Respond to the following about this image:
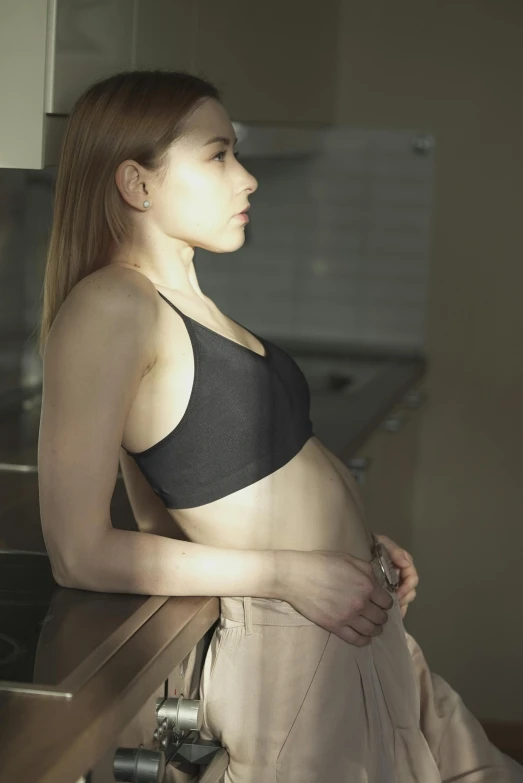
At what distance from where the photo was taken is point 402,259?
2699 millimetres

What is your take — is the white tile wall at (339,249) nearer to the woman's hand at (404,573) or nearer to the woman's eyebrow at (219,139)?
the woman's hand at (404,573)

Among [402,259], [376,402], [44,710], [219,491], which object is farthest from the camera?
[402,259]

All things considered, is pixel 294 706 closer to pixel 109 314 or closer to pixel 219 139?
pixel 109 314

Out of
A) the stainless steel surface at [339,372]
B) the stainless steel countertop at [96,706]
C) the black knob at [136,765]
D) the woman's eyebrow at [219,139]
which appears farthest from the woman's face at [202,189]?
the stainless steel surface at [339,372]

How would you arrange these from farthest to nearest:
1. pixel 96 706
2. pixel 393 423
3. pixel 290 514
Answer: pixel 393 423, pixel 290 514, pixel 96 706

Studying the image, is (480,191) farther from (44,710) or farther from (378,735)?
(44,710)

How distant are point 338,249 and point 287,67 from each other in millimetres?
454

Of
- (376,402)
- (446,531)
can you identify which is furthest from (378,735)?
(446,531)

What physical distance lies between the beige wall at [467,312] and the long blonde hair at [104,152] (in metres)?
1.48

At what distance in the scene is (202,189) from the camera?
1.22 meters

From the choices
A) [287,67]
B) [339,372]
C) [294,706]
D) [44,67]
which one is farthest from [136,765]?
[287,67]

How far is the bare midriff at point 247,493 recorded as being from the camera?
1.13 m

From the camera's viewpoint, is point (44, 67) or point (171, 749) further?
point (44, 67)

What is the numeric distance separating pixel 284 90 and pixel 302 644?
1.80 meters
